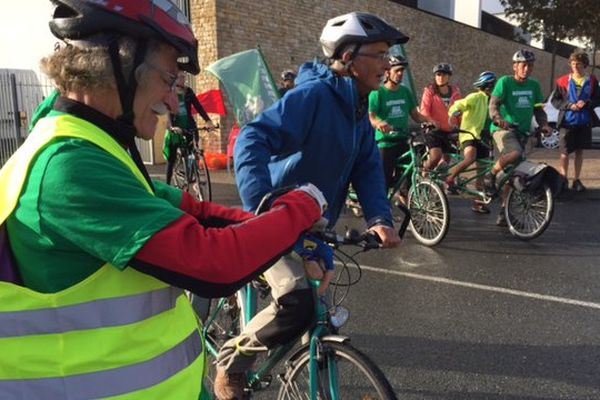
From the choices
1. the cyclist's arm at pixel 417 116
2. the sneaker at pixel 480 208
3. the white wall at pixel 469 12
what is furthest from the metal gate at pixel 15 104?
the white wall at pixel 469 12

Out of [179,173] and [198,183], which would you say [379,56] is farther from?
[179,173]

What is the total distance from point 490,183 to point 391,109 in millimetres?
1560

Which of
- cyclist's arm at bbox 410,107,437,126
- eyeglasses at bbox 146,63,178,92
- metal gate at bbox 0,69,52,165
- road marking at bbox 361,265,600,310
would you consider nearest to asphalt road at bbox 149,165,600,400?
road marking at bbox 361,265,600,310

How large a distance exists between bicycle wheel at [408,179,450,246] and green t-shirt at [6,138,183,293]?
18.5ft

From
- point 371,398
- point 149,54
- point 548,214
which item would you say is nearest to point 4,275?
point 149,54

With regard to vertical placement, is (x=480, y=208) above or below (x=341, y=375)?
below

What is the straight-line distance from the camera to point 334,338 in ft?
7.50

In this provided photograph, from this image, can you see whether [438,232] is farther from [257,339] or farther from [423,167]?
[257,339]

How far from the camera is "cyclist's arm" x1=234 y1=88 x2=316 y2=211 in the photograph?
7.58 ft

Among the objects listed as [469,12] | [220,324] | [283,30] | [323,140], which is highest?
[469,12]

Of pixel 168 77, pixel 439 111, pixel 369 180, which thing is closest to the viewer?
pixel 168 77

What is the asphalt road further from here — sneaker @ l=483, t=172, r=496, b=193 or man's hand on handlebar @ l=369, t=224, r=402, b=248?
man's hand on handlebar @ l=369, t=224, r=402, b=248

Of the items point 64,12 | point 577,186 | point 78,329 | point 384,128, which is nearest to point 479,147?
point 384,128

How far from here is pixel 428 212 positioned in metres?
6.77
